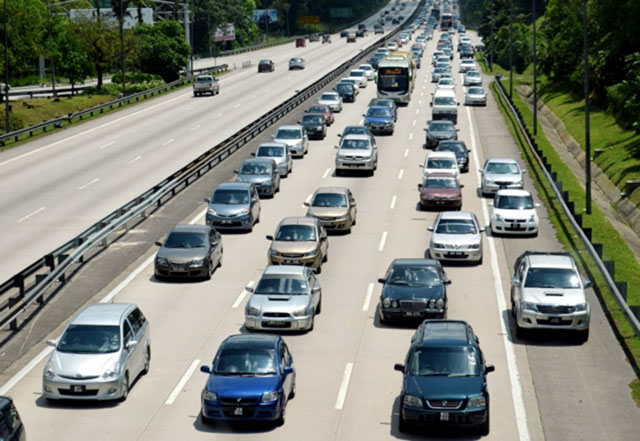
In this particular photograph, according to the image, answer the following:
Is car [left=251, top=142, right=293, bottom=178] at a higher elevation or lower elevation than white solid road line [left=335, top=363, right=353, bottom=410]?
lower

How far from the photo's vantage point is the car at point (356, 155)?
5269cm

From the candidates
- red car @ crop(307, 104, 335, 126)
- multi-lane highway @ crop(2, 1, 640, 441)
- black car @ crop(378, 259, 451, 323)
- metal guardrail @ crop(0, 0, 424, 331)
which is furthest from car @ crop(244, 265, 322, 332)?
red car @ crop(307, 104, 335, 126)

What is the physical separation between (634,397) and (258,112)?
194 ft

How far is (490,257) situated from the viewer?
36.9 meters

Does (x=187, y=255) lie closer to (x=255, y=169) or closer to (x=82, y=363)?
(x=82, y=363)

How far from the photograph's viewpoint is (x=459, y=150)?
178ft

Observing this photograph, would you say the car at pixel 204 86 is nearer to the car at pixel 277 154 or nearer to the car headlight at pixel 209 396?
Result: the car at pixel 277 154

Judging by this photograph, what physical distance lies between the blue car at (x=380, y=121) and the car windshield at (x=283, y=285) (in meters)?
39.5

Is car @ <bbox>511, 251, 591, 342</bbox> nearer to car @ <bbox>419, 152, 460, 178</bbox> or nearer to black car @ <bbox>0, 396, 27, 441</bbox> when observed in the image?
black car @ <bbox>0, 396, 27, 441</bbox>

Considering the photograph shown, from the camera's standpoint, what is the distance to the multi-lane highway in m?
21.2

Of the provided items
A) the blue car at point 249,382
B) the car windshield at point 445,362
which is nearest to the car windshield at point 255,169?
the blue car at point 249,382

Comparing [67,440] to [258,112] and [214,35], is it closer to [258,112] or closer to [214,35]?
[258,112]

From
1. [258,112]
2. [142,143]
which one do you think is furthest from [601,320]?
[258,112]

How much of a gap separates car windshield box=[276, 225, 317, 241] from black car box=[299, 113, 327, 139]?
3121cm
